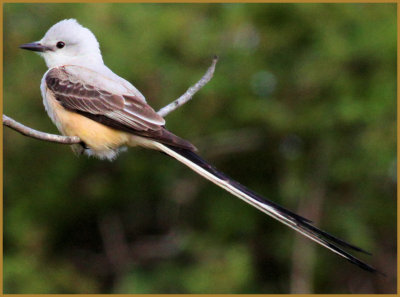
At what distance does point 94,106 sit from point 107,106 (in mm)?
70

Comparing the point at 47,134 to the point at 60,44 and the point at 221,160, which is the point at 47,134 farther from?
the point at 221,160

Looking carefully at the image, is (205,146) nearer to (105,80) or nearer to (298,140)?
(298,140)

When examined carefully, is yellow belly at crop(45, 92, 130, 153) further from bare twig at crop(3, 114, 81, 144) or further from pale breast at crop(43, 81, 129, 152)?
bare twig at crop(3, 114, 81, 144)

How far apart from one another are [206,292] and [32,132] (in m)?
3.34

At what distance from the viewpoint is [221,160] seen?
6.88 meters

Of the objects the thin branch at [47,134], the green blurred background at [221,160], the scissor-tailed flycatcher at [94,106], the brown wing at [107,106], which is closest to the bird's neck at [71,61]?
the scissor-tailed flycatcher at [94,106]

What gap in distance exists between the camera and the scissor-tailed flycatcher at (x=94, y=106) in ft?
12.5

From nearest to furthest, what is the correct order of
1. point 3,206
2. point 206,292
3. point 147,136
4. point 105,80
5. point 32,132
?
point 32,132 < point 147,136 < point 105,80 < point 206,292 < point 3,206

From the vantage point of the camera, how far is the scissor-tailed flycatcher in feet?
12.5

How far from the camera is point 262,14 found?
6715 millimetres

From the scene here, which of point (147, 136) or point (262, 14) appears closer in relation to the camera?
point (147, 136)

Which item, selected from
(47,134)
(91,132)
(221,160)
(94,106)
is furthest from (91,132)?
(221,160)

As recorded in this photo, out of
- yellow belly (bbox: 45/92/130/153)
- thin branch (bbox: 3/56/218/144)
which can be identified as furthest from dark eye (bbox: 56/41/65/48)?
thin branch (bbox: 3/56/218/144)

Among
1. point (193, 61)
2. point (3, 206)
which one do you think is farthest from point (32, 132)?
point (3, 206)
